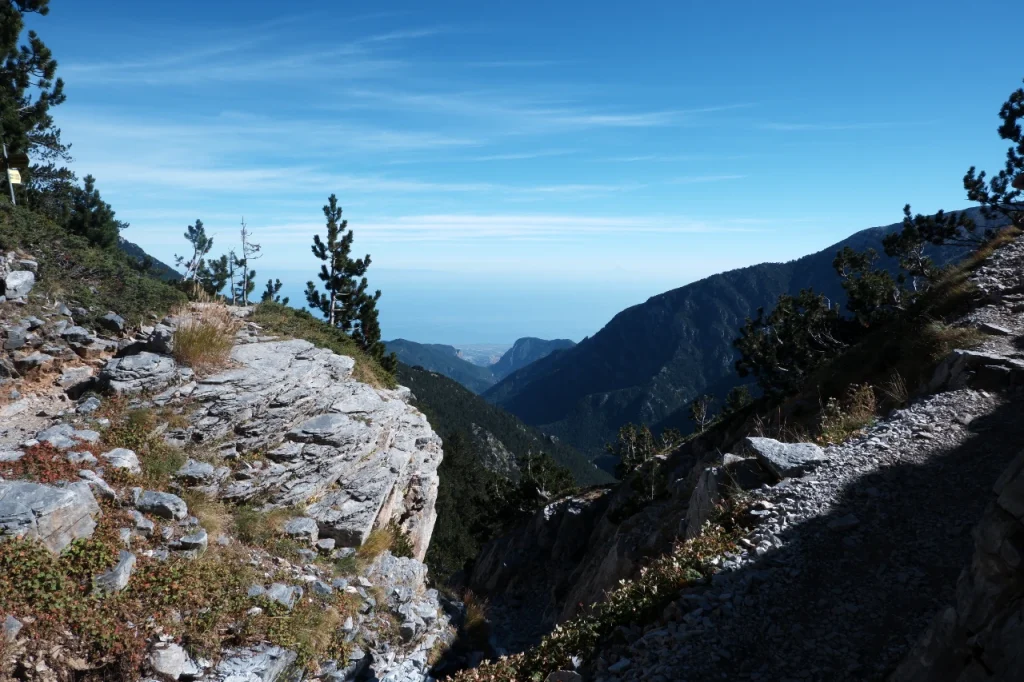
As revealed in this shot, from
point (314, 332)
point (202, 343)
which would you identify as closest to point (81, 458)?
Answer: point (202, 343)

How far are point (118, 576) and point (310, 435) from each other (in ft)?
18.8

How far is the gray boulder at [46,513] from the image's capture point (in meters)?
8.21

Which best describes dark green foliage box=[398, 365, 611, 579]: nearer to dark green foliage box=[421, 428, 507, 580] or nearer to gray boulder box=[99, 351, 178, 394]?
dark green foliage box=[421, 428, 507, 580]

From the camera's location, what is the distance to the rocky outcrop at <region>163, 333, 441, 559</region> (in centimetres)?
1250

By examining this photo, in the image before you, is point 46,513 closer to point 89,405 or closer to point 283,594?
point 89,405

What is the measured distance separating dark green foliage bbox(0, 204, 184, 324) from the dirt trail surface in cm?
1545

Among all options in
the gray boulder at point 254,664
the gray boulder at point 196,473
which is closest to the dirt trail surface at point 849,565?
the gray boulder at point 254,664

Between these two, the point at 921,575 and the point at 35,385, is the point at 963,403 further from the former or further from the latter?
the point at 35,385

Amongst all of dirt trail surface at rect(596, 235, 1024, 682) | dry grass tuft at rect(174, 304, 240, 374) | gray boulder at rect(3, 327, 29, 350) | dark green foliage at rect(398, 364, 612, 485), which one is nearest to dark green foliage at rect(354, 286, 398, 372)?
dry grass tuft at rect(174, 304, 240, 374)

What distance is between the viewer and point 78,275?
15.4 m

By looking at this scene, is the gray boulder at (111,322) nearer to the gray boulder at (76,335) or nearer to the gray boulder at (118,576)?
the gray boulder at (76,335)

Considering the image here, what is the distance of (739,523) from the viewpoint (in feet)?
27.2

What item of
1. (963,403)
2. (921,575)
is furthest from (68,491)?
(963,403)

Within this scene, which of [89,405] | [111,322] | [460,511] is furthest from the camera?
[460,511]
